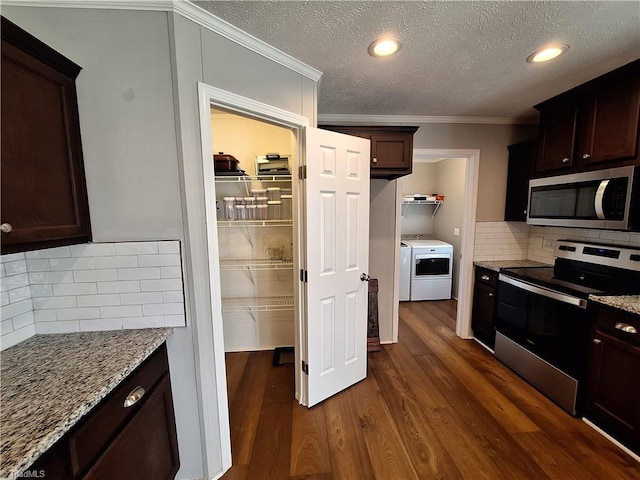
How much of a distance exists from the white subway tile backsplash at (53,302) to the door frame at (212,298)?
0.56m

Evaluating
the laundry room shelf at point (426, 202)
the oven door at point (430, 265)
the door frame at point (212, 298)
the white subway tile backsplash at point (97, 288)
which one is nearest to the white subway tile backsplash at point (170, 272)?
the white subway tile backsplash at point (97, 288)

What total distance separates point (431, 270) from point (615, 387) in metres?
2.62

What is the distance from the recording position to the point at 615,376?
5.27ft

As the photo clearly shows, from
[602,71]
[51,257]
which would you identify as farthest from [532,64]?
[51,257]

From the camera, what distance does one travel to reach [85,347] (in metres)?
1.12

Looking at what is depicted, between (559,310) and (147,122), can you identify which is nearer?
(147,122)

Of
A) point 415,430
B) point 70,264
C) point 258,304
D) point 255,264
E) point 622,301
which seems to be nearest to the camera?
point 70,264

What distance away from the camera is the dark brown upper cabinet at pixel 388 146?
225 centimetres

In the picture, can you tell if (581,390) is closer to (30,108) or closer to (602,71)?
(602,71)

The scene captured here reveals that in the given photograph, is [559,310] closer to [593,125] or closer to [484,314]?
[484,314]

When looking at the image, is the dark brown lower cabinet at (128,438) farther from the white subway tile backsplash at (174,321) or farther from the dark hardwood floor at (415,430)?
the dark hardwood floor at (415,430)

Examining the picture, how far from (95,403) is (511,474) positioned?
2.07 metres

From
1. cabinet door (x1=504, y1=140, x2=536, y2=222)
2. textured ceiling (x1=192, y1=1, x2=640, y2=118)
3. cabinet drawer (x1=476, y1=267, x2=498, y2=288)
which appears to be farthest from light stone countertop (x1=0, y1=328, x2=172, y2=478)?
cabinet door (x1=504, y1=140, x2=536, y2=222)

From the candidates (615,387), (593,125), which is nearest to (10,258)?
(615,387)
